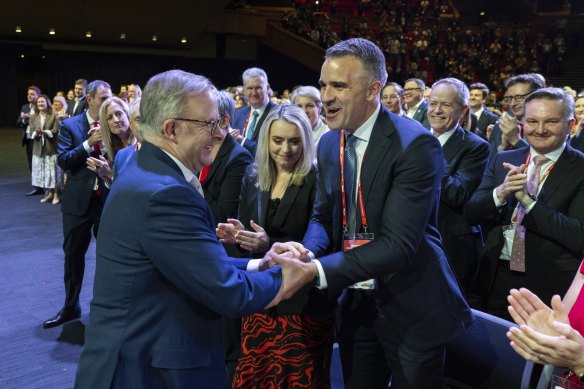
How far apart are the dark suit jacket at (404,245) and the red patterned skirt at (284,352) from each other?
663 mm

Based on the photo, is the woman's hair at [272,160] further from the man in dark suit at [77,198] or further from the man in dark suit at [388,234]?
the man in dark suit at [77,198]

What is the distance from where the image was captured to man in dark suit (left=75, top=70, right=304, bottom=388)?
5.18ft

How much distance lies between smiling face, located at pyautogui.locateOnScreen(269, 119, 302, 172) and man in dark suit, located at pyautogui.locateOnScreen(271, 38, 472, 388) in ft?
2.51

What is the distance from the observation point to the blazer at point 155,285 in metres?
1.58

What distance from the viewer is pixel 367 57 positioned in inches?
77.2

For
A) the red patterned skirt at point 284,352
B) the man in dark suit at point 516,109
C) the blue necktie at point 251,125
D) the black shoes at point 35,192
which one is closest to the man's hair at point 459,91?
the man in dark suit at point 516,109

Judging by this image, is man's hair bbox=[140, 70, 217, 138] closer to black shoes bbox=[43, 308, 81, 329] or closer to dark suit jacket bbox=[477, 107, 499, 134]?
black shoes bbox=[43, 308, 81, 329]

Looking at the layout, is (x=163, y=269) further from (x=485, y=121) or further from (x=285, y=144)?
(x=485, y=121)

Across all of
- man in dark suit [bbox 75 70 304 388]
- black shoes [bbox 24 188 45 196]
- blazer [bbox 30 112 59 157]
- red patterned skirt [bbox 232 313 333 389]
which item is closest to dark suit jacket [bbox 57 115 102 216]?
red patterned skirt [bbox 232 313 333 389]

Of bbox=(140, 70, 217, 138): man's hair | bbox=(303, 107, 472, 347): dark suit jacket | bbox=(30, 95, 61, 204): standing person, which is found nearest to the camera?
bbox=(140, 70, 217, 138): man's hair

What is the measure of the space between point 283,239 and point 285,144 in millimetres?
509

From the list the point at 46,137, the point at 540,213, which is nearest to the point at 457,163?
the point at 540,213

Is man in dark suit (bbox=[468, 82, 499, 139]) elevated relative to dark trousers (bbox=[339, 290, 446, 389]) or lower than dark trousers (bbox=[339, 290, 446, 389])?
elevated

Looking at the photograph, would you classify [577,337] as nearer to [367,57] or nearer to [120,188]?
[367,57]
